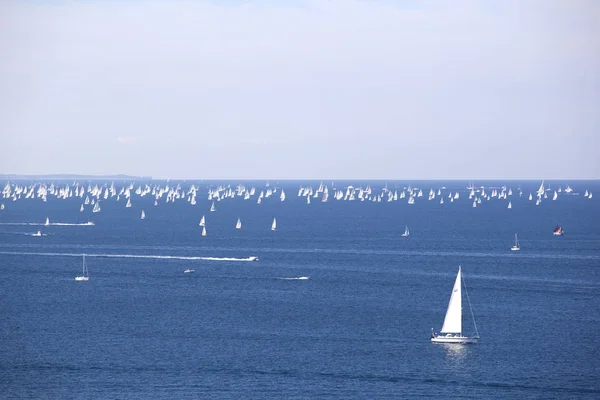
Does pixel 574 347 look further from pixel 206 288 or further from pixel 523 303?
pixel 206 288

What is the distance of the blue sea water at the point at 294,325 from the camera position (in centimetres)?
7838

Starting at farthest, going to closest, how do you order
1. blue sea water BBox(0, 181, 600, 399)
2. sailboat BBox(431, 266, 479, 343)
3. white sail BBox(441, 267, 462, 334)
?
white sail BBox(441, 267, 462, 334)
sailboat BBox(431, 266, 479, 343)
blue sea water BBox(0, 181, 600, 399)

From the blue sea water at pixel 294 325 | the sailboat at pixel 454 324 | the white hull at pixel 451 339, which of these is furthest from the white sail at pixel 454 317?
the blue sea water at pixel 294 325

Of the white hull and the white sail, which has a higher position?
the white sail

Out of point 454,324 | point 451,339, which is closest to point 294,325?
point 451,339

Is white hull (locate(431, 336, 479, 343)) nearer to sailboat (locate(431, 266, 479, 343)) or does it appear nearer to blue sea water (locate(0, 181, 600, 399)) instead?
sailboat (locate(431, 266, 479, 343))

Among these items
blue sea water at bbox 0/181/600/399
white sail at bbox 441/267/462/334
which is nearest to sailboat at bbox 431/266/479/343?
white sail at bbox 441/267/462/334

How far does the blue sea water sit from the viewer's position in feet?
257

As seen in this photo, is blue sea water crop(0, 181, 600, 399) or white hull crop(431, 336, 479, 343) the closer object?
blue sea water crop(0, 181, 600, 399)

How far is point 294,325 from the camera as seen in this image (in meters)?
101

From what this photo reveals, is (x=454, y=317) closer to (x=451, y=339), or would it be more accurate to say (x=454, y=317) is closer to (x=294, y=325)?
(x=451, y=339)

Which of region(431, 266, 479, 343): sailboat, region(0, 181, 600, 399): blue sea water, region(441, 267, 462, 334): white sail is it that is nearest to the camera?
region(0, 181, 600, 399): blue sea water

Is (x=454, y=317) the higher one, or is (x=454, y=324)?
(x=454, y=317)

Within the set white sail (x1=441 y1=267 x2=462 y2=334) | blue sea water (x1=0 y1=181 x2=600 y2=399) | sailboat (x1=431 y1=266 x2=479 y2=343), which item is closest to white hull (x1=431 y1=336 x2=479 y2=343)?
sailboat (x1=431 y1=266 x2=479 y2=343)
